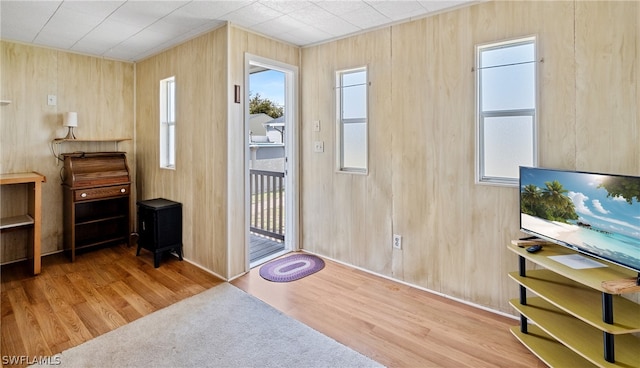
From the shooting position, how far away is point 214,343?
2.14 metres

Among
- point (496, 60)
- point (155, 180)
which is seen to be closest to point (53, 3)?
point (155, 180)

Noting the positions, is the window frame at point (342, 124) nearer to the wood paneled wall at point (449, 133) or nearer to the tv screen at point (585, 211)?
the wood paneled wall at point (449, 133)

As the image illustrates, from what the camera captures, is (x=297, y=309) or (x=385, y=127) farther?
(x=385, y=127)

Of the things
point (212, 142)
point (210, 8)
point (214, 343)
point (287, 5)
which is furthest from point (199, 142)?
point (214, 343)

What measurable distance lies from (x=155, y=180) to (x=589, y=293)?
176 inches

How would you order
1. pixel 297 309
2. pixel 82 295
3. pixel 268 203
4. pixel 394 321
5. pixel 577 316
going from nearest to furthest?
pixel 577 316 → pixel 394 321 → pixel 297 309 → pixel 82 295 → pixel 268 203

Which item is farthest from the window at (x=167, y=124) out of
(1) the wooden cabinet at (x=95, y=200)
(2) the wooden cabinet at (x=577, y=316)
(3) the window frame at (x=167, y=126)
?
(2) the wooden cabinet at (x=577, y=316)

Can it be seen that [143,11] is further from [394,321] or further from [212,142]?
[394,321]

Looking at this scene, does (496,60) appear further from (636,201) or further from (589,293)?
(589,293)

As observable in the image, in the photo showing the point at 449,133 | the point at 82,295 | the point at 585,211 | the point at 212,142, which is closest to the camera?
the point at 585,211

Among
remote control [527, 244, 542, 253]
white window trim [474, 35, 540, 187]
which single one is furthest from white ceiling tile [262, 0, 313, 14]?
remote control [527, 244, 542, 253]

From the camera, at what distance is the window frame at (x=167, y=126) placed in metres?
4.00

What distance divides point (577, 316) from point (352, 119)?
2451mm

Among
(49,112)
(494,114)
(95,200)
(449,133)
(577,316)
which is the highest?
(49,112)
